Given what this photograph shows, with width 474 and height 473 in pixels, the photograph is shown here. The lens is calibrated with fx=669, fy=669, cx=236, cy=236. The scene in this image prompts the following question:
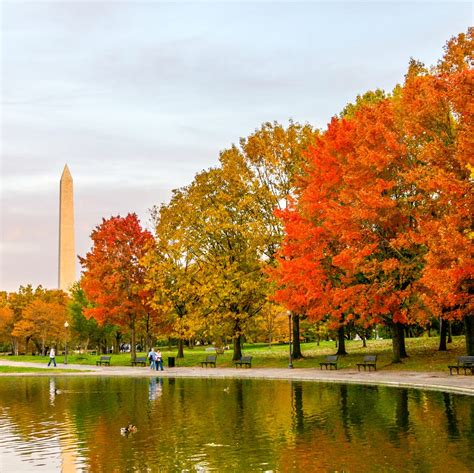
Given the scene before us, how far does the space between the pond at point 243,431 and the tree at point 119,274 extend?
26.2 m

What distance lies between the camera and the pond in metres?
13.9

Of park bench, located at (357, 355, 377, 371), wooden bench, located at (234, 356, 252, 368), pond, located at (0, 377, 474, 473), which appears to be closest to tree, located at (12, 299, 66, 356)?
wooden bench, located at (234, 356, 252, 368)

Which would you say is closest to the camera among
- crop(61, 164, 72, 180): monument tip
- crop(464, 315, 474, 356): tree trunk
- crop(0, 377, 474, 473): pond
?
crop(0, 377, 474, 473): pond

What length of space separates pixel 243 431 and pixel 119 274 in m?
39.6

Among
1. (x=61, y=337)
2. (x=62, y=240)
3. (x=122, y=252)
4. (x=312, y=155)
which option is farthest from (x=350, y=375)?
(x=61, y=337)

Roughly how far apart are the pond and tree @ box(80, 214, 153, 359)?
85.9ft

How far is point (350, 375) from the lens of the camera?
3528cm

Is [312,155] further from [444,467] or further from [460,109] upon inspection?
[444,467]

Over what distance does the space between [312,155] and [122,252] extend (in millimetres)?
23230

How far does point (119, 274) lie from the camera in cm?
5619

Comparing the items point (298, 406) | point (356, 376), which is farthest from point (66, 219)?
point (298, 406)

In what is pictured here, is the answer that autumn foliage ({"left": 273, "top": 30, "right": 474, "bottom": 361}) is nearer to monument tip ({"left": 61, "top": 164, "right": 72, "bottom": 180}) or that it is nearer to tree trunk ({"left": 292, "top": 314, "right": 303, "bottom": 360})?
tree trunk ({"left": 292, "top": 314, "right": 303, "bottom": 360})

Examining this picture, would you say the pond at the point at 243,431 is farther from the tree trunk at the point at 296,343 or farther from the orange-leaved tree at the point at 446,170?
the tree trunk at the point at 296,343

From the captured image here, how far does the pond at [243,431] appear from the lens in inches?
546
